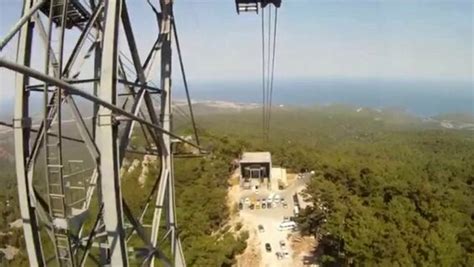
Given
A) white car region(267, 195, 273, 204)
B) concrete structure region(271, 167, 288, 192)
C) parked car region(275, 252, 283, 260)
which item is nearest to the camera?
parked car region(275, 252, 283, 260)

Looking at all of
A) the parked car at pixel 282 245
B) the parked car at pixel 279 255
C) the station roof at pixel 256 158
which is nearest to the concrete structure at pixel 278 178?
the station roof at pixel 256 158

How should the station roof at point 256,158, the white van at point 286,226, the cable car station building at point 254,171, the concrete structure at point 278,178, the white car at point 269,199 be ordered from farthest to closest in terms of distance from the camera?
the concrete structure at point 278,178, the station roof at point 256,158, the cable car station building at point 254,171, the white car at point 269,199, the white van at point 286,226

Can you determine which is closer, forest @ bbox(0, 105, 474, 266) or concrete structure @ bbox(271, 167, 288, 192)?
forest @ bbox(0, 105, 474, 266)

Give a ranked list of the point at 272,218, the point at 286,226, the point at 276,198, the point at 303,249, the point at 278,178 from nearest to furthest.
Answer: the point at 303,249 < the point at 286,226 < the point at 272,218 < the point at 276,198 < the point at 278,178

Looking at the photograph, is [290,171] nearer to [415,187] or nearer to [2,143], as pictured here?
[415,187]

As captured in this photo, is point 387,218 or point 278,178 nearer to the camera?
point 387,218

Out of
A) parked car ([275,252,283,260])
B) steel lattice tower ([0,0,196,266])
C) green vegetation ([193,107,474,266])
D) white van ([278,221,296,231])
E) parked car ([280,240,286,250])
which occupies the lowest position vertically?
parked car ([275,252,283,260])

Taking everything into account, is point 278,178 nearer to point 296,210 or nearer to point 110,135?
point 296,210

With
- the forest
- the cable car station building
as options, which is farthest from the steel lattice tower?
the cable car station building

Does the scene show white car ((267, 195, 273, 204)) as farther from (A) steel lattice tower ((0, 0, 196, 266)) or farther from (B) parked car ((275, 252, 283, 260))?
(A) steel lattice tower ((0, 0, 196, 266))

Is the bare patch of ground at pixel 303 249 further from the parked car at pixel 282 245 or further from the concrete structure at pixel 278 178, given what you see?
the concrete structure at pixel 278 178

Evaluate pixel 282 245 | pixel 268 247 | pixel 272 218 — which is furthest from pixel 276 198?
pixel 268 247

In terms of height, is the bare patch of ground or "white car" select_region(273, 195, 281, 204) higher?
"white car" select_region(273, 195, 281, 204)
